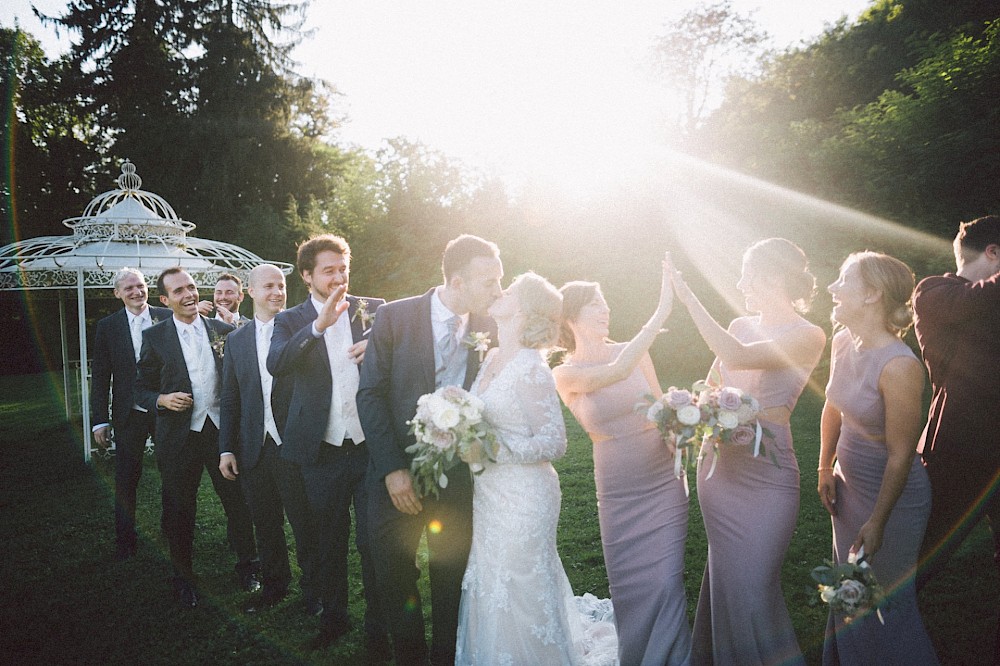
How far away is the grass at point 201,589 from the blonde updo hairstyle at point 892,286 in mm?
1336

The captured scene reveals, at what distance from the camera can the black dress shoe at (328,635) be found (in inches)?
163

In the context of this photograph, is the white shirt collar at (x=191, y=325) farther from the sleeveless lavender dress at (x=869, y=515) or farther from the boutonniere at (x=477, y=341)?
the sleeveless lavender dress at (x=869, y=515)

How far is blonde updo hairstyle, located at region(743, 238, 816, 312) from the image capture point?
11.1 feet

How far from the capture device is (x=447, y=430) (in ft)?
9.68

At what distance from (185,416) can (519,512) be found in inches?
128

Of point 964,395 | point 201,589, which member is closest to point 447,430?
point 964,395

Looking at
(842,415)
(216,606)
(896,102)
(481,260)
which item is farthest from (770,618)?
(896,102)

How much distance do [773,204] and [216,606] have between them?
12545mm

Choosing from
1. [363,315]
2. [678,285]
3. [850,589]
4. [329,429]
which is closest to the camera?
[850,589]

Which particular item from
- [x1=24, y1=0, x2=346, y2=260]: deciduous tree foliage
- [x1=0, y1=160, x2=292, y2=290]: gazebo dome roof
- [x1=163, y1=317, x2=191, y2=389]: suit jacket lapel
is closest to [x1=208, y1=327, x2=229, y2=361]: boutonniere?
[x1=163, y1=317, x2=191, y2=389]: suit jacket lapel

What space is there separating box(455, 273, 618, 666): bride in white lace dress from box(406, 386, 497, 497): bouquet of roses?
179 millimetres

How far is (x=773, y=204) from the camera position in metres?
13.3

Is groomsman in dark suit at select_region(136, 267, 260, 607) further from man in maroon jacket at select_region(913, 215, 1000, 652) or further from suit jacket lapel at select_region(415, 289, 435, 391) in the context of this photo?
man in maroon jacket at select_region(913, 215, 1000, 652)

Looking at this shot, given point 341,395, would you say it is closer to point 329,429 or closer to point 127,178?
point 329,429
